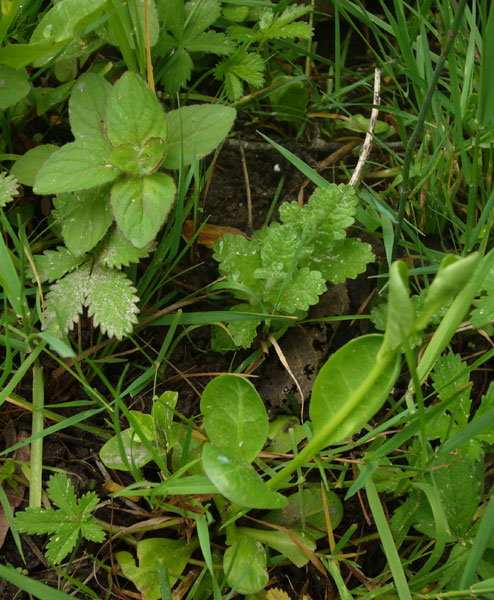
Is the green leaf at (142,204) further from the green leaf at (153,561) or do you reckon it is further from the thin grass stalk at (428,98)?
the green leaf at (153,561)

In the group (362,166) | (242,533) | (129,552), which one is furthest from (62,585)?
(362,166)

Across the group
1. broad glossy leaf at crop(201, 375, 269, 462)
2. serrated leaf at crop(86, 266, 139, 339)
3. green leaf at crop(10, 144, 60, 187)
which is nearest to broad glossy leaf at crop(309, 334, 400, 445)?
broad glossy leaf at crop(201, 375, 269, 462)

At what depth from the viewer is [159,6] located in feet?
5.65

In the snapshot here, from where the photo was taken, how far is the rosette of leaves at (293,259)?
1.50 metres

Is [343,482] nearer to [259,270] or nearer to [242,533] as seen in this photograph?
[242,533]

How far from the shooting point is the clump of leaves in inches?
51.5

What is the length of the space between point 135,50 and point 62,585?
1.40 m

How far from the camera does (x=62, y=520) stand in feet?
4.37

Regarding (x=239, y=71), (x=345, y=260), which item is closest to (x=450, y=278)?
(x=345, y=260)

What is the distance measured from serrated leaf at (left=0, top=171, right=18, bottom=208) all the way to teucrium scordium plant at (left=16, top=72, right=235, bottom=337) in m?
0.04

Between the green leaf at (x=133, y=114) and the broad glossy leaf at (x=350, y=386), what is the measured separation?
30.8 inches

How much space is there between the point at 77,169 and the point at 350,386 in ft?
2.76

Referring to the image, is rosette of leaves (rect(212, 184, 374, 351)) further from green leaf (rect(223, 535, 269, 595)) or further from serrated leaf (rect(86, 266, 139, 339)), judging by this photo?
green leaf (rect(223, 535, 269, 595))

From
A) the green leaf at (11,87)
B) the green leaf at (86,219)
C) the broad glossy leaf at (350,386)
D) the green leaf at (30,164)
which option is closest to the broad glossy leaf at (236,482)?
the broad glossy leaf at (350,386)
